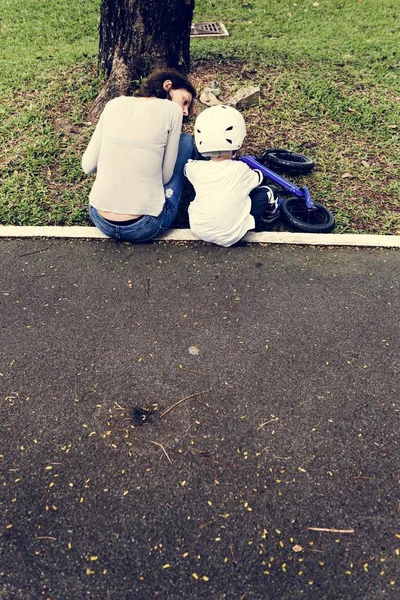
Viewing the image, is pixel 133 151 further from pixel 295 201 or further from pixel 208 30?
pixel 208 30

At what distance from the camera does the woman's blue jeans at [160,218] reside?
4.39 meters

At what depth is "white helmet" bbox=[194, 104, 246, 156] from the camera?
166 inches

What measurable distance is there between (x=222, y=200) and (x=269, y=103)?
2.59 meters

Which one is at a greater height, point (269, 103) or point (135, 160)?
point (269, 103)

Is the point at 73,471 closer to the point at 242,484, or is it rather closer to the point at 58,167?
the point at 242,484

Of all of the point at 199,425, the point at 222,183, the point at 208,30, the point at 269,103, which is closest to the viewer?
the point at 199,425

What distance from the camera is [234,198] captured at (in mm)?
4340

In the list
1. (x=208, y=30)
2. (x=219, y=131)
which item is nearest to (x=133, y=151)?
(x=219, y=131)

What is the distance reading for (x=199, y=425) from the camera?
2994mm

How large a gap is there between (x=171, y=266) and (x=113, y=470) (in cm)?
198

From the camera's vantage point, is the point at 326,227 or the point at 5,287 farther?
the point at 326,227

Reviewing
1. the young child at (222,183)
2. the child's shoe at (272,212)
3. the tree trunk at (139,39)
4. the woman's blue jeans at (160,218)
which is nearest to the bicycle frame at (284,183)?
the child's shoe at (272,212)

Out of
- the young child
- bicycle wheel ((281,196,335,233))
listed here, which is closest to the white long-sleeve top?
the young child

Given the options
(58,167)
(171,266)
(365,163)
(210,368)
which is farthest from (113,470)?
(365,163)
